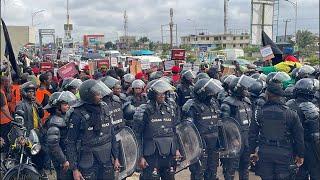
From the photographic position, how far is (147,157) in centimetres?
693

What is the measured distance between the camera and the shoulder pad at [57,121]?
6.37m

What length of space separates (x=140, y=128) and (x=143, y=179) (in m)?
0.79

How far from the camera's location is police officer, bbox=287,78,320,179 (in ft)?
21.5

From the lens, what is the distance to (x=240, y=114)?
25.5 ft

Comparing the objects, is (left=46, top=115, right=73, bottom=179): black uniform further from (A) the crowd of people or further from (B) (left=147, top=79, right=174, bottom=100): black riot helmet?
(B) (left=147, top=79, right=174, bottom=100): black riot helmet

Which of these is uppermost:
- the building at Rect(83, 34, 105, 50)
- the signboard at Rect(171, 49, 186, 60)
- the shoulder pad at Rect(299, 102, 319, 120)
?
the building at Rect(83, 34, 105, 50)

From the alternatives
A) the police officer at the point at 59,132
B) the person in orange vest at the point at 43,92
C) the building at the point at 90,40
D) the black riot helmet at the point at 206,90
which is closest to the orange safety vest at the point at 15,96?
the person in orange vest at the point at 43,92

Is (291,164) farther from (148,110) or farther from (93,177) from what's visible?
(93,177)

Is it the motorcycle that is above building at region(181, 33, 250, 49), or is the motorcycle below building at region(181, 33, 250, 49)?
below

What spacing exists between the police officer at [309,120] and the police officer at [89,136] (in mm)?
2686

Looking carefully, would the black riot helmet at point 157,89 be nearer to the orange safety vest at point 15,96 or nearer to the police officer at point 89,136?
the police officer at point 89,136

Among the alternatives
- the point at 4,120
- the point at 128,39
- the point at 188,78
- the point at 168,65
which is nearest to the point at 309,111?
the point at 188,78

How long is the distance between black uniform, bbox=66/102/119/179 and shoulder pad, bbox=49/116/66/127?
0.46 meters

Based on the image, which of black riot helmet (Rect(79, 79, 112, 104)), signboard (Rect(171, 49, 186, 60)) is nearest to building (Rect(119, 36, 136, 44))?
signboard (Rect(171, 49, 186, 60))
